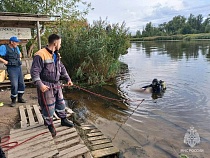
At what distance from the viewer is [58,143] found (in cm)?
358

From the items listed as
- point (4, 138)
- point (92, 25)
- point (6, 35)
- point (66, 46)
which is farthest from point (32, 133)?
point (92, 25)

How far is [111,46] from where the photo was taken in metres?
10.9

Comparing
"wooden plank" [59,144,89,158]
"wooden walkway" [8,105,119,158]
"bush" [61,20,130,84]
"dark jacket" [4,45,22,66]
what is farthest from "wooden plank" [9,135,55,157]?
"bush" [61,20,130,84]

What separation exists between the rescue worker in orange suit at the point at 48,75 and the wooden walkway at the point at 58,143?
25cm

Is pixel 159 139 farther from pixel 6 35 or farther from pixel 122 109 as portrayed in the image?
pixel 6 35

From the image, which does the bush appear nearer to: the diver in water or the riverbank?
the diver in water

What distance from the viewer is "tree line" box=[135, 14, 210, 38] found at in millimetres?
79812

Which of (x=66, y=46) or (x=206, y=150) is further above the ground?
(x=66, y=46)

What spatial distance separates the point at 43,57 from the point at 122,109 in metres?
3.87

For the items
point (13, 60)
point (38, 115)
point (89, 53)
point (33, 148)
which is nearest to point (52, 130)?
point (33, 148)

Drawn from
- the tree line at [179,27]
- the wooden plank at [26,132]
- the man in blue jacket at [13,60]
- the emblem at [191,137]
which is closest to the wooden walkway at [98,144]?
the wooden plank at [26,132]

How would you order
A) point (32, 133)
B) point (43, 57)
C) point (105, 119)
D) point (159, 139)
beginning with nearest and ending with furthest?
1. point (43, 57)
2. point (32, 133)
3. point (159, 139)
4. point (105, 119)

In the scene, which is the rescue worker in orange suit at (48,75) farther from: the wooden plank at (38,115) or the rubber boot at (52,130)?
the wooden plank at (38,115)

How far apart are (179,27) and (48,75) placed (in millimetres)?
90986
